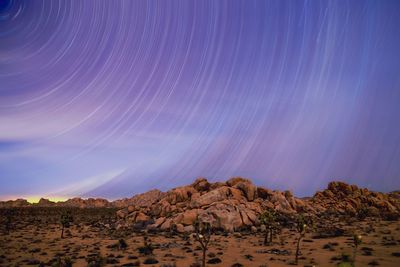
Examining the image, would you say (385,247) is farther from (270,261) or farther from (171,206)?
(171,206)

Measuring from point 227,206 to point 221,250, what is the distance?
806 inches

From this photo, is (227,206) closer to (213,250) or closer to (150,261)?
(213,250)

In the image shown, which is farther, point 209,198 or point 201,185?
point 201,185

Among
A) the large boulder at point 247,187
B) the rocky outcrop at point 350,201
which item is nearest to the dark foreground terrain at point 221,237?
the large boulder at point 247,187

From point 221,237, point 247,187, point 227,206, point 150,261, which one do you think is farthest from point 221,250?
point 247,187

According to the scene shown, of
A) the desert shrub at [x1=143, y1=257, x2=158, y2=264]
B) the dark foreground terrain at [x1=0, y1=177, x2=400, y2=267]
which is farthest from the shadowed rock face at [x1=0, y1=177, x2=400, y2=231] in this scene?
the desert shrub at [x1=143, y1=257, x2=158, y2=264]

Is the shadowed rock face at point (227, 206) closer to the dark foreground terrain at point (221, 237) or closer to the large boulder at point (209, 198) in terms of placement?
the large boulder at point (209, 198)

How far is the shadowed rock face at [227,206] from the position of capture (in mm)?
56406

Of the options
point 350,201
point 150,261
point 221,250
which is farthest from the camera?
point 350,201

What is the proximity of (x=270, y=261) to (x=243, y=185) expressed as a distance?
130 ft

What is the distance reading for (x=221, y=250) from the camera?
3784cm

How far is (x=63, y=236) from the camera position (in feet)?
180

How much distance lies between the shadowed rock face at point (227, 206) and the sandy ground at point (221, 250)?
5918 mm

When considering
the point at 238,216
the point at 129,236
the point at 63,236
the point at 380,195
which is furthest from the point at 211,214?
the point at 380,195
